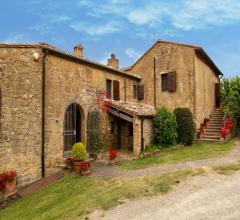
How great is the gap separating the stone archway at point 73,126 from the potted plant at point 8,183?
11.8ft

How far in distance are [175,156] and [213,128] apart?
722 centimetres

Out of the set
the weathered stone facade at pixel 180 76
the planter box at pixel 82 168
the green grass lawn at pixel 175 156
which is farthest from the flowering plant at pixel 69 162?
the weathered stone facade at pixel 180 76

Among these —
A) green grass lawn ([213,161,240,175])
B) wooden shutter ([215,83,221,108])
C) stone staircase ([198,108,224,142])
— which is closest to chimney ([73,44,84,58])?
stone staircase ([198,108,224,142])

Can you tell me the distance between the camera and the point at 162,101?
21.3 metres

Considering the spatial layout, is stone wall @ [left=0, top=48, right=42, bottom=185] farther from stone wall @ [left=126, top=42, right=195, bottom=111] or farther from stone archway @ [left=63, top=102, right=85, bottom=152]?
stone wall @ [left=126, top=42, right=195, bottom=111]

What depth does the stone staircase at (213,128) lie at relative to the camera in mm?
19325

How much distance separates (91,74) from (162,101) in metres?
6.73

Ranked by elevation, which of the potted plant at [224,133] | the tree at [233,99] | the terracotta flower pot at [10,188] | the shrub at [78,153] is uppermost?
the tree at [233,99]

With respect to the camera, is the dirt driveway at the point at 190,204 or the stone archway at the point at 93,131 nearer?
the dirt driveway at the point at 190,204

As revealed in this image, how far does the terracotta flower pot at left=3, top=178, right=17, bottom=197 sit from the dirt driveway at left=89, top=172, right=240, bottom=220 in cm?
504

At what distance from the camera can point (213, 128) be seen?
20594 mm

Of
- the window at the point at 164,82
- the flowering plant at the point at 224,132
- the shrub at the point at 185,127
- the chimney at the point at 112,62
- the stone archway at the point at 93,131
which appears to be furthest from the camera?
the chimney at the point at 112,62

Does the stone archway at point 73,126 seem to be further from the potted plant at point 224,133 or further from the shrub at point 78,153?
the potted plant at point 224,133

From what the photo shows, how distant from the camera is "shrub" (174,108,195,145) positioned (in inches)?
700
